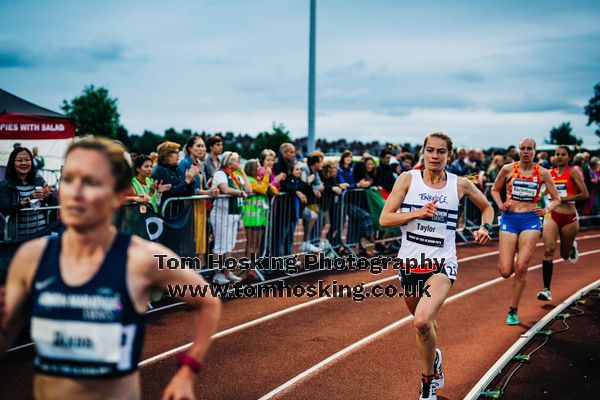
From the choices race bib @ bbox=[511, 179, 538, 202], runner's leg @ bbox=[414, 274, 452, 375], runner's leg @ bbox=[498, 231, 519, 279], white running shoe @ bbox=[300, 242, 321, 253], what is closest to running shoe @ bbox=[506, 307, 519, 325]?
runner's leg @ bbox=[498, 231, 519, 279]

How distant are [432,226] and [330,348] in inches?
84.6

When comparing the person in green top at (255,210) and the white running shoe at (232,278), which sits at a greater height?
the person in green top at (255,210)

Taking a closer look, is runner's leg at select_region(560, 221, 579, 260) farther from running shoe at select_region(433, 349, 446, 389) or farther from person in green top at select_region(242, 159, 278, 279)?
running shoe at select_region(433, 349, 446, 389)

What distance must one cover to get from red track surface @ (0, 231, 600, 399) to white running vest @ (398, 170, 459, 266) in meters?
1.30

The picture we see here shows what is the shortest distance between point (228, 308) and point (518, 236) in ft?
13.1

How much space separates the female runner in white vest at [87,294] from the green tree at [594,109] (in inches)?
3507

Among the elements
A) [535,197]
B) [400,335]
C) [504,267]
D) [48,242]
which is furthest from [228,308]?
[48,242]

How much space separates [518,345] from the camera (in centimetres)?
678

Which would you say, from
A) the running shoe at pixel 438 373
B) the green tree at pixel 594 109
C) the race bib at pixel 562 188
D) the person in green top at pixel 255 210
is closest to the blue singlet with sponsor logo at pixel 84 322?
the running shoe at pixel 438 373

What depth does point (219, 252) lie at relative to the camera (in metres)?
9.85

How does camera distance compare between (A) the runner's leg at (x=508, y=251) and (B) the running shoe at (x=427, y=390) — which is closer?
(B) the running shoe at (x=427, y=390)

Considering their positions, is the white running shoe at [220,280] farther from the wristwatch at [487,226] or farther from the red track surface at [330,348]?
the wristwatch at [487,226]

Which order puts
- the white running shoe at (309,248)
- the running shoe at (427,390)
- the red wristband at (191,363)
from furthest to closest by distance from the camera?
1. the white running shoe at (309,248)
2. the running shoe at (427,390)
3. the red wristband at (191,363)

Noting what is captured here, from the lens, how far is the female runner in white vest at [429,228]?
5164 mm
